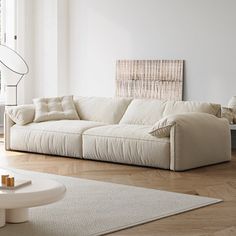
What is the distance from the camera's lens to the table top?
4.02 metres

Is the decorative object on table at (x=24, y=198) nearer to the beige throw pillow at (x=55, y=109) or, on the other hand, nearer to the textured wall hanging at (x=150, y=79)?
the beige throw pillow at (x=55, y=109)

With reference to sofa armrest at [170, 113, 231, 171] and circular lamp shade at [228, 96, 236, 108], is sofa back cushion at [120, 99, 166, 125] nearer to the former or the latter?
sofa armrest at [170, 113, 231, 171]

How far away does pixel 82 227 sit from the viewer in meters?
4.29

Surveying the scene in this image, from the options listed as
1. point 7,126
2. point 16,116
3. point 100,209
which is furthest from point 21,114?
point 100,209

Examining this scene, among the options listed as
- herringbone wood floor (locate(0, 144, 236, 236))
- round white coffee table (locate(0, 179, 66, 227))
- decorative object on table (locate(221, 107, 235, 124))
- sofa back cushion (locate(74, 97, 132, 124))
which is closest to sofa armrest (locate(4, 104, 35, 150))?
herringbone wood floor (locate(0, 144, 236, 236))

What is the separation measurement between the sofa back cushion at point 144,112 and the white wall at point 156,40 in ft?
3.87

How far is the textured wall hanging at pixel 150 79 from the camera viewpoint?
29.3ft

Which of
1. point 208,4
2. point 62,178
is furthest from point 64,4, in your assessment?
point 62,178

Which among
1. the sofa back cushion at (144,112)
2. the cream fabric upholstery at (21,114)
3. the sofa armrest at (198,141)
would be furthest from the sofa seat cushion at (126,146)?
the cream fabric upholstery at (21,114)

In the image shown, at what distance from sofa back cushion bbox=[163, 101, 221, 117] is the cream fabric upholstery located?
67.5 inches

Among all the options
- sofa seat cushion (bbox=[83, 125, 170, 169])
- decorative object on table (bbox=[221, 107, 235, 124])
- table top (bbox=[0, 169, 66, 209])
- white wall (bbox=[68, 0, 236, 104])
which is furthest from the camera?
white wall (bbox=[68, 0, 236, 104])

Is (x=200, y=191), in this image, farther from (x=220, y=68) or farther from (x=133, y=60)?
(x=133, y=60)

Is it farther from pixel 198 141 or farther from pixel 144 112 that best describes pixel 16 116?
pixel 198 141

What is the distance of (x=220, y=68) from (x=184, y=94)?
65 cm
